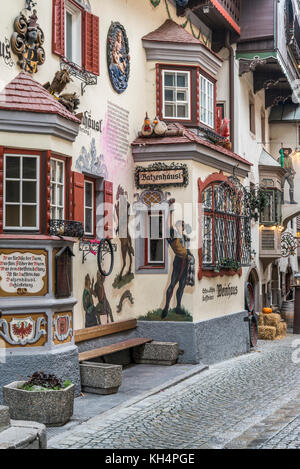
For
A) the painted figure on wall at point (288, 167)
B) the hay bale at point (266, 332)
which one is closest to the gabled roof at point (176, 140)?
the hay bale at point (266, 332)

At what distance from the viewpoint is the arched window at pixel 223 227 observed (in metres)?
14.9

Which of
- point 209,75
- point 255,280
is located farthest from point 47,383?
point 255,280

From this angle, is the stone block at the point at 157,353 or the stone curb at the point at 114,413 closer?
the stone curb at the point at 114,413

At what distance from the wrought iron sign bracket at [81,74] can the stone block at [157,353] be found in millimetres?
5152

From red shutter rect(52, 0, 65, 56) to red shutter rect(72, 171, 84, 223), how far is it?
205 centimetres

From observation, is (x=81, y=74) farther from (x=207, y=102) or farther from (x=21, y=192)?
(x=207, y=102)

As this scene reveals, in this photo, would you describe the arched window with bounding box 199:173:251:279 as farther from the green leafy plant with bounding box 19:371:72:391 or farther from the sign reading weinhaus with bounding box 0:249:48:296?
the green leafy plant with bounding box 19:371:72:391

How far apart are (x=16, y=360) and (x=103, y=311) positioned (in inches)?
139

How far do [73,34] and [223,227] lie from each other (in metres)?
5.76

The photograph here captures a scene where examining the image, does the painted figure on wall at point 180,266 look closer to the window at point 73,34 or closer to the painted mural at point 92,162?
the painted mural at point 92,162

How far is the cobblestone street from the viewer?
808cm

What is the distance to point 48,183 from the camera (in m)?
9.91

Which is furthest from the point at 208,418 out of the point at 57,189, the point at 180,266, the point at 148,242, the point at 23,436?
the point at 148,242

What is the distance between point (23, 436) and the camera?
6359 millimetres
